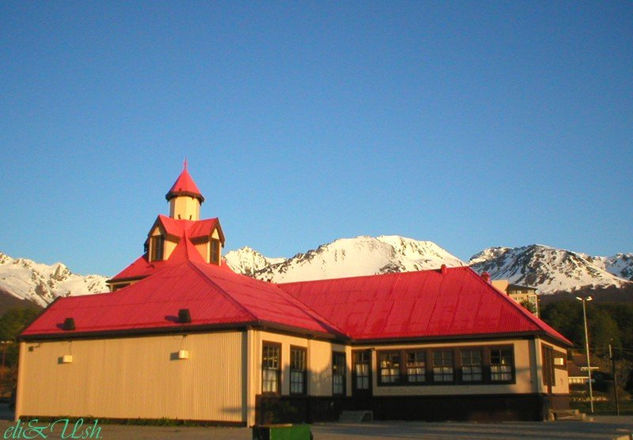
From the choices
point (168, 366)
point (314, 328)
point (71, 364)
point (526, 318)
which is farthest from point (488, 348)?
point (71, 364)

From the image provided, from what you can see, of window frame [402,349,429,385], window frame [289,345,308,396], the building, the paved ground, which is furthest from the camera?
window frame [402,349,429,385]

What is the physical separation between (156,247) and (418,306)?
43.5 feet

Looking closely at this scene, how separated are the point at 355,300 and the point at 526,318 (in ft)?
27.3

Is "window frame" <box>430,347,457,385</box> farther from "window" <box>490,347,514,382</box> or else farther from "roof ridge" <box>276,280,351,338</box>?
"roof ridge" <box>276,280,351,338</box>

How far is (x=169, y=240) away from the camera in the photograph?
125ft

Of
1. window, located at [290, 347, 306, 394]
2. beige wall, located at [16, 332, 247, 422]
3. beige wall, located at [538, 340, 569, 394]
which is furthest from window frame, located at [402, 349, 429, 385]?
beige wall, located at [16, 332, 247, 422]

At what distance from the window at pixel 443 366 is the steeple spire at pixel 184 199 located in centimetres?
1570

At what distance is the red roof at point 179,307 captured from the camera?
89.4 feet

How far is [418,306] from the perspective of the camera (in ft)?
112

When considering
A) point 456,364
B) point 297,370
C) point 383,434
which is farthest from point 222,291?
point 456,364

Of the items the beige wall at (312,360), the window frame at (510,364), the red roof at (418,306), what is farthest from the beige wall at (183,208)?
the window frame at (510,364)

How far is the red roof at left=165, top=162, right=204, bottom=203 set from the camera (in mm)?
41000

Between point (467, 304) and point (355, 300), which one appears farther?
point (355, 300)

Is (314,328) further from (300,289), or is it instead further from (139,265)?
(139,265)
